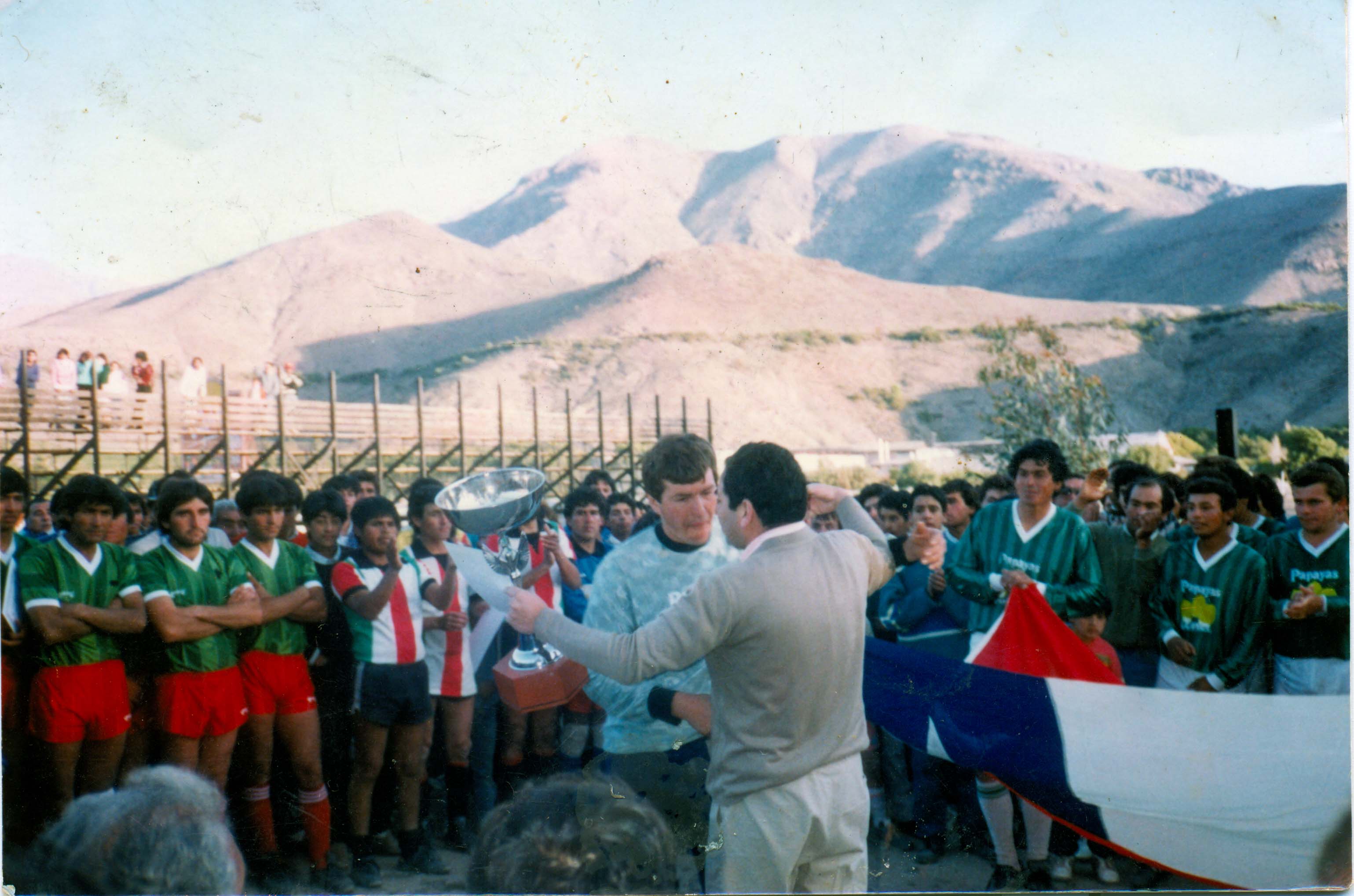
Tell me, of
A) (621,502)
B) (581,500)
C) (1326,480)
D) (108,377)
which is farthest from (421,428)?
(1326,480)

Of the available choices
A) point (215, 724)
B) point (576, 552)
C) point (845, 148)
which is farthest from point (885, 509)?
point (215, 724)

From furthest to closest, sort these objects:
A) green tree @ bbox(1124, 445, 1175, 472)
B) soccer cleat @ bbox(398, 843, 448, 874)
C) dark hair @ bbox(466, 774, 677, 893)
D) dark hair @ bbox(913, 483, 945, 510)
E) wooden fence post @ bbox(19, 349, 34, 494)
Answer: green tree @ bbox(1124, 445, 1175, 472) → wooden fence post @ bbox(19, 349, 34, 494) → dark hair @ bbox(913, 483, 945, 510) → soccer cleat @ bbox(398, 843, 448, 874) → dark hair @ bbox(466, 774, 677, 893)

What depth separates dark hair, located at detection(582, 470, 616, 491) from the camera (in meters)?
5.70

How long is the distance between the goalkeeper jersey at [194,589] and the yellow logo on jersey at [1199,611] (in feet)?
12.0

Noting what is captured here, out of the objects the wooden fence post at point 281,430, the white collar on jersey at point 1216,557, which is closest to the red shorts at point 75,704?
the white collar on jersey at point 1216,557

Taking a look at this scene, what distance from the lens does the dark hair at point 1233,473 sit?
4297 millimetres

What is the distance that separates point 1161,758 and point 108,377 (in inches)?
310

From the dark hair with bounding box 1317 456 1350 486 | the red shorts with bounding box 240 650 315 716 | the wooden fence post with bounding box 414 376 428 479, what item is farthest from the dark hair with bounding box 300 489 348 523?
the wooden fence post with bounding box 414 376 428 479

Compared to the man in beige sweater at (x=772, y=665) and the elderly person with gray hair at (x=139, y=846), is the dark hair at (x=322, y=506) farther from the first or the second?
the elderly person with gray hair at (x=139, y=846)

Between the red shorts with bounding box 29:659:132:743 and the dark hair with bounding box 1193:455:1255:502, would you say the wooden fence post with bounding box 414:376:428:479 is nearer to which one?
the red shorts with bounding box 29:659:132:743

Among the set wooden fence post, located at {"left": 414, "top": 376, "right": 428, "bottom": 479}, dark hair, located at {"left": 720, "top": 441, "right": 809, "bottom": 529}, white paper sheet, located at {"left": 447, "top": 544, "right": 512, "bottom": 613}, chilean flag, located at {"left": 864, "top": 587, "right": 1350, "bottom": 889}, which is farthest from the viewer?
wooden fence post, located at {"left": 414, "top": 376, "right": 428, "bottom": 479}

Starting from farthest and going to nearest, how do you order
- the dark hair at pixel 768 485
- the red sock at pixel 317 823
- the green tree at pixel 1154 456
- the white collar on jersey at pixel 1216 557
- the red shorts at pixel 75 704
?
the green tree at pixel 1154 456 → the red sock at pixel 317 823 → the white collar on jersey at pixel 1216 557 → the red shorts at pixel 75 704 → the dark hair at pixel 768 485

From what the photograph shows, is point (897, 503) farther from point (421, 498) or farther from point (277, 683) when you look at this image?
point (277, 683)

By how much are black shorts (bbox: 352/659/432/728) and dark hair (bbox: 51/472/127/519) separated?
111cm
